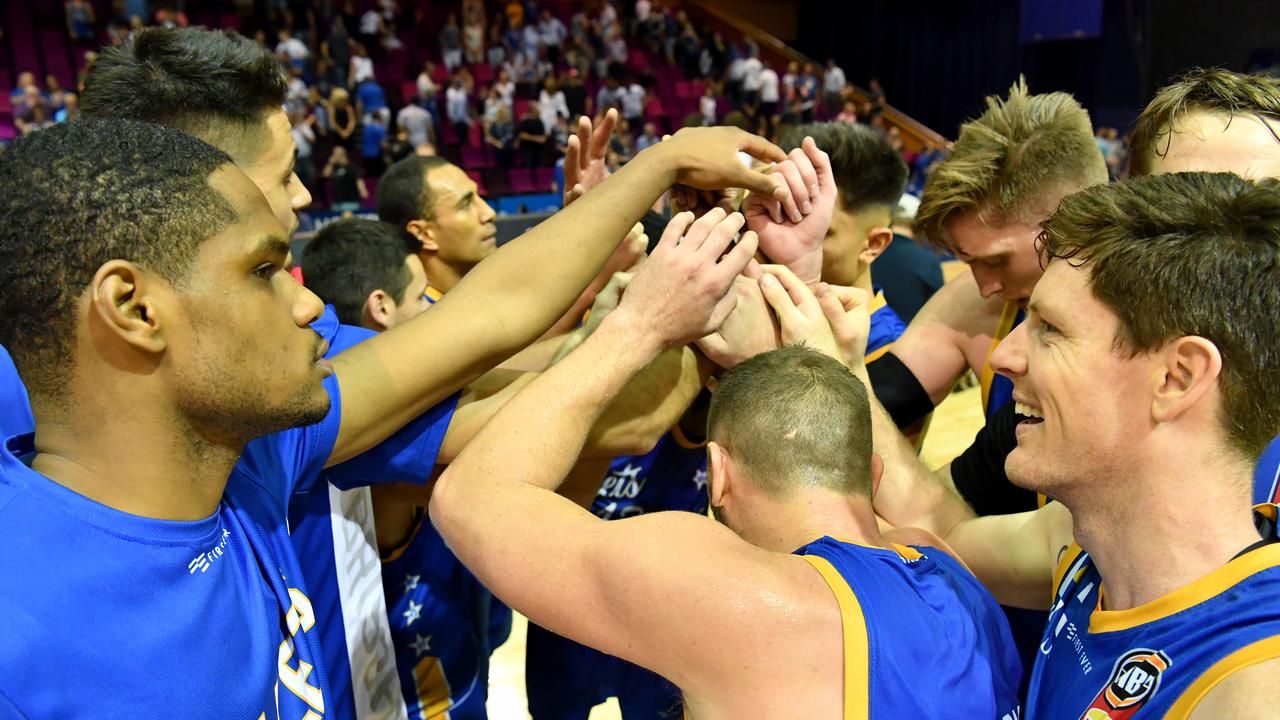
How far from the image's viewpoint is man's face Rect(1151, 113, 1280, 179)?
6.33 feet

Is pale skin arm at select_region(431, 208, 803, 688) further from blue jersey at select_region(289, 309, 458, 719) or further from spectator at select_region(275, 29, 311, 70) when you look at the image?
spectator at select_region(275, 29, 311, 70)

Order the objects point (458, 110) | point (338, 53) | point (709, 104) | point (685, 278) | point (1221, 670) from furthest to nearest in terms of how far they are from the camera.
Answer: point (709, 104), point (458, 110), point (338, 53), point (685, 278), point (1221, 670)

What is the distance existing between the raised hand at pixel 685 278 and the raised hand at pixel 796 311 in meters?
0.28

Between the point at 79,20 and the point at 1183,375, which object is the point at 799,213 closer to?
the point at 1183,375

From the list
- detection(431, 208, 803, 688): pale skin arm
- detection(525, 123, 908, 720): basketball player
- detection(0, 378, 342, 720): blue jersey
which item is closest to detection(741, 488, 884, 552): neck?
detection(431, 208, 803, 688): pale skin arm

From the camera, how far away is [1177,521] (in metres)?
1.38

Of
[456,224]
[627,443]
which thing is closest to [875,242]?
[627,443]

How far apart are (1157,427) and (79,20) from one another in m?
15.7

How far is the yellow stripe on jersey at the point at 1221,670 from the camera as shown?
1.17m

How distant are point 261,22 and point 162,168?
1532 cm

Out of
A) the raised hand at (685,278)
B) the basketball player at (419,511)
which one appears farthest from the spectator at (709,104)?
the raised hand at (685,278)

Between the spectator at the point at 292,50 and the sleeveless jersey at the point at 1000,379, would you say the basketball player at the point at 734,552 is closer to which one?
the sleeveless jersey at the point at 1000,379

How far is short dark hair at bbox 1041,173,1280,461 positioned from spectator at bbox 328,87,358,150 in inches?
515

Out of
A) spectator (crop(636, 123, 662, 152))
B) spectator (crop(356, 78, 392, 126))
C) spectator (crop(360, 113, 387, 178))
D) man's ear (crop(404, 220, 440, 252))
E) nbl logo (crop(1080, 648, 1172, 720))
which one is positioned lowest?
spectator (crop(636, 123, 662, 152))
